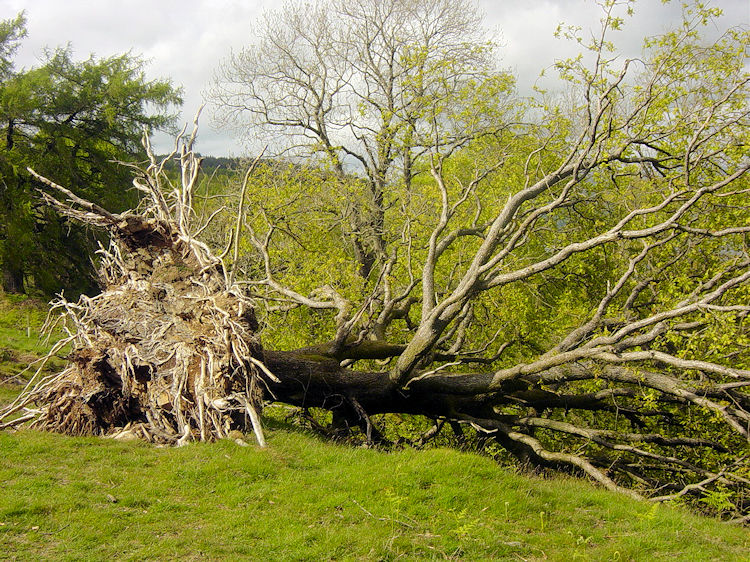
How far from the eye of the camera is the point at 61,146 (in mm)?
26594

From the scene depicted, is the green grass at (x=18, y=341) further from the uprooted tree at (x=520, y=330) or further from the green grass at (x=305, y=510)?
the green grass at (x=305, y=510)

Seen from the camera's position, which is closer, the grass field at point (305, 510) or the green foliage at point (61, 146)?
the grass field at point (305, 510)

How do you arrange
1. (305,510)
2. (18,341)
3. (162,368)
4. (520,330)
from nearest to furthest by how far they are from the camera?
(305,510) < (162,368) < (520,330) < (18,341)

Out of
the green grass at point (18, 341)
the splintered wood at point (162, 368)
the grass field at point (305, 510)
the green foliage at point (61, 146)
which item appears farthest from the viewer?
the green foliage at point (61, 146)

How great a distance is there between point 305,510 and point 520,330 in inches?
394

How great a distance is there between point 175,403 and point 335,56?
19117 mm

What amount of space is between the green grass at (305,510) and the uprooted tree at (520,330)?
1.02 meters

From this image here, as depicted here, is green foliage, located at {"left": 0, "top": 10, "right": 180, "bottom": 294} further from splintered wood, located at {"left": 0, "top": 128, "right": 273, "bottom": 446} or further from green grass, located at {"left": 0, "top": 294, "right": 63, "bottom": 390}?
splintered wood, located at {"left": 0, "top": 128, "right": 273, "bottom": 446}

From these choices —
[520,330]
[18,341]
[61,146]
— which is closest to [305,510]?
[520,330]

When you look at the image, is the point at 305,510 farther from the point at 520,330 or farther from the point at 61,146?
the point at 61,146

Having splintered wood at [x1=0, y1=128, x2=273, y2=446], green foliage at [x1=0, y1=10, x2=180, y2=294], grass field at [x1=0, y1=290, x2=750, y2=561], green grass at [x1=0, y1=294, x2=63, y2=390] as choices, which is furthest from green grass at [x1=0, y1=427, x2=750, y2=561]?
green foliage at [x1=0, y1=10, x2=180, y2=294]

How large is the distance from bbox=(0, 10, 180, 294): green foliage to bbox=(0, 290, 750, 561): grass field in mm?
19388

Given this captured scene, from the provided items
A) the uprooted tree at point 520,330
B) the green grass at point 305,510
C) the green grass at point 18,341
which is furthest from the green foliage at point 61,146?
the green grass at point 305,510

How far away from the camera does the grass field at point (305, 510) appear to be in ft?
17.4
